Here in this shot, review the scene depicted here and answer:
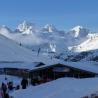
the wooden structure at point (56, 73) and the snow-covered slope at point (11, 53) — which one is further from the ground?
the snow-covered slope at point (11, 53)

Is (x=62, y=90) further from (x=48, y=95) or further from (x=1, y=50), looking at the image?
(x=1, y=50)

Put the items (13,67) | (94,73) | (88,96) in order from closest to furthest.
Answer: (88,96) → (94,73) → (13,67)

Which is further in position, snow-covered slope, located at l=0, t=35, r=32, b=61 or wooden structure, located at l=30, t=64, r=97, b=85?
snow-covered slope, located at l=0, t=35, r=32, b=61

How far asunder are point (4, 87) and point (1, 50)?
402ft

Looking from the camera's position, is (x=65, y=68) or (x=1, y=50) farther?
(x=1, y=50)

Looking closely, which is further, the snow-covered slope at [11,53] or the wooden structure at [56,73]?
the snow-covered slope at [11,53]

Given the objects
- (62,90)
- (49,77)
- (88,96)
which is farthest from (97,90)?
(49,77)

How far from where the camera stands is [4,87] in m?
25.5

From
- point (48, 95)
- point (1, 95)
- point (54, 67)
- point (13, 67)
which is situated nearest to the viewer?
point (48, 95)

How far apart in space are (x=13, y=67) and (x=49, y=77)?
41.3 meters

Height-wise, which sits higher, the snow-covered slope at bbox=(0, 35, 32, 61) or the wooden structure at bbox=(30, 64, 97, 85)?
the snow-covered slope at bbox=(0, 35, 32, 61)

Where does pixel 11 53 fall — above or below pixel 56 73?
above

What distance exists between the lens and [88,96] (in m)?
21.0

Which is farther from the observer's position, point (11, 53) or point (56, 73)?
point (11, 53)
